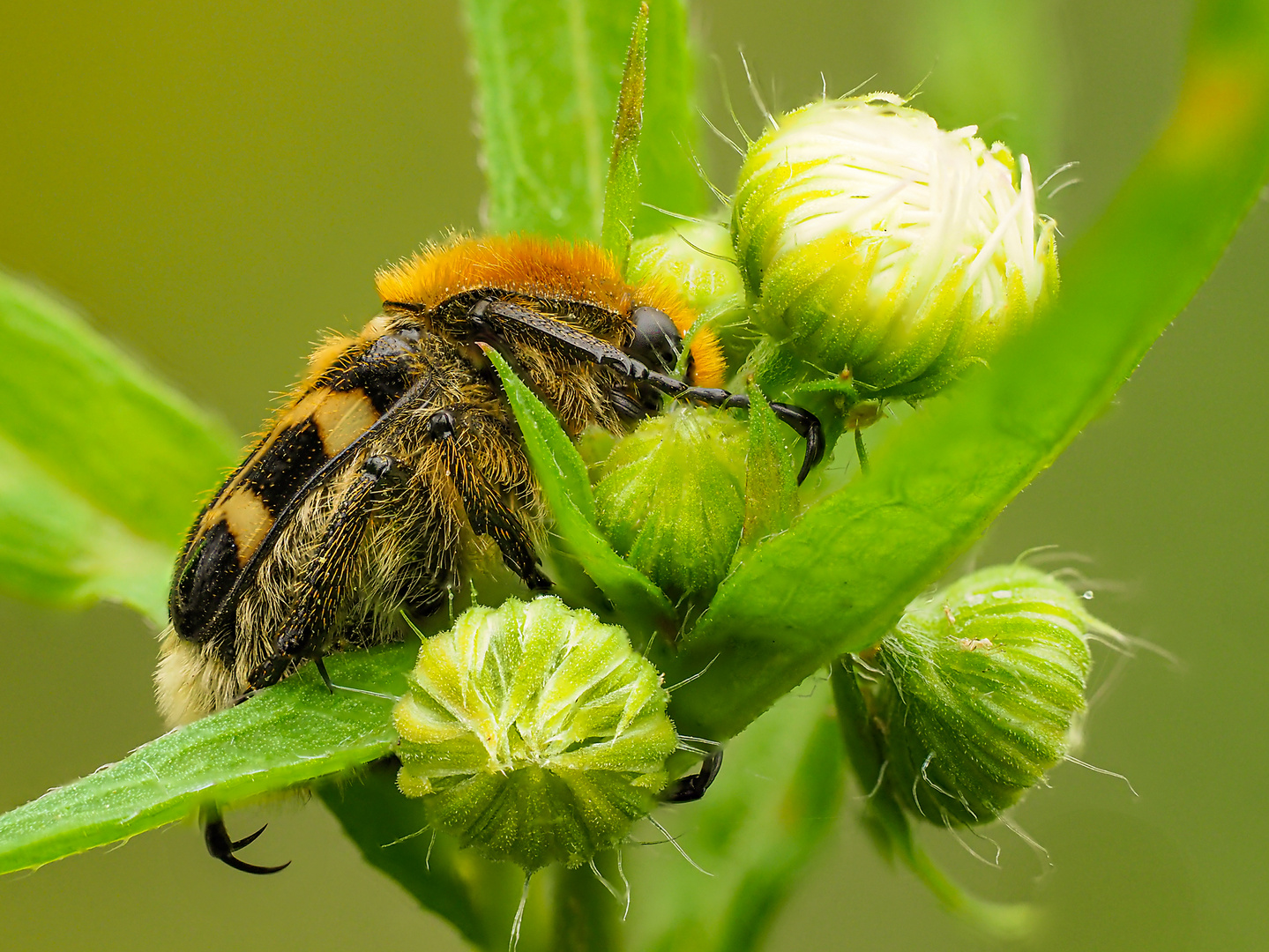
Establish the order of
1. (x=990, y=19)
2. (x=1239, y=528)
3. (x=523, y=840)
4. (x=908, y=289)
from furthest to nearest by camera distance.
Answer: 1. (x=1239, y=528)
2. (x=990, y=19)
3. (x=908, y=289)
4. (x=523, y=840)

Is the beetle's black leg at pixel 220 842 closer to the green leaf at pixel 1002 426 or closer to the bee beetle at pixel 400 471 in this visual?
the bee beetle at pixel 400 471

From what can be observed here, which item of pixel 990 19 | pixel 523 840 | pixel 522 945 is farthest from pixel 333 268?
pixel 523 840

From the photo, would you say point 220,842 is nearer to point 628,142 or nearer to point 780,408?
point 780,408

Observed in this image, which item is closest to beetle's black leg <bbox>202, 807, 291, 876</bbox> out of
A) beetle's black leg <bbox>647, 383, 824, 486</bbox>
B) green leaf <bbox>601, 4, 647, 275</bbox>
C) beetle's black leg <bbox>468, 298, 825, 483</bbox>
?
beetle's black leg <bbox>468, 298, 825, 483</bbox>

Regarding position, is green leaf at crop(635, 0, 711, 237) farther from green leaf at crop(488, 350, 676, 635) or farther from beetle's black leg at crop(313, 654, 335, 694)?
beetle's black leg at crop(313, 654, 335, 694)

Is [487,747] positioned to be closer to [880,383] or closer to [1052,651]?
[880,383]

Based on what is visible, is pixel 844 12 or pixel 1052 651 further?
pixel 844 12
